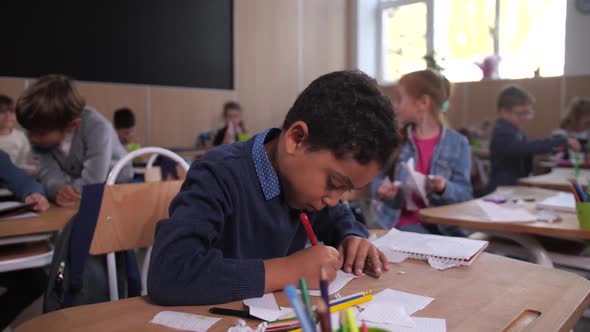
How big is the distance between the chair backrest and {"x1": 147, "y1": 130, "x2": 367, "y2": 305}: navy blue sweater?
454 mm

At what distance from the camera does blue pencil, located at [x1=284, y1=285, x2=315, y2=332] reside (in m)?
0.41

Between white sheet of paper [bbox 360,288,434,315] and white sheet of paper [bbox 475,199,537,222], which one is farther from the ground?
white sheet of paper [bbox 360,288,434,315]

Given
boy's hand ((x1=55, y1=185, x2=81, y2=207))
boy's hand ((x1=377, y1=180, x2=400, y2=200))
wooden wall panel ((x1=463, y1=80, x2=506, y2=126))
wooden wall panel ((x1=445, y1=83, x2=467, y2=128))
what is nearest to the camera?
boy's hand ((x1=55, y1=185, x2=81, y2=207))

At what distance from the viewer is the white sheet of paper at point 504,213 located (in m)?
1.58

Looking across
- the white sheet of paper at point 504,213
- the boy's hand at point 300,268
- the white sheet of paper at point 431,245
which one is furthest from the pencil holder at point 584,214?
the boy's hand at point 300,268

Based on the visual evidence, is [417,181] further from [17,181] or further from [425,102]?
[17,181]

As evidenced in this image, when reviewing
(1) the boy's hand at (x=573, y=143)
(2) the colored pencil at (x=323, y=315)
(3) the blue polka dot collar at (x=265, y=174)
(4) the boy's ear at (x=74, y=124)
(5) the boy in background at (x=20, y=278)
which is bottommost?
(5) the boy in background at (x=20, y=278)

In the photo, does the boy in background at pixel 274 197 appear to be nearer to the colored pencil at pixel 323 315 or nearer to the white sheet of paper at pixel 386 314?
the white sheet of paper at pixel 386 314

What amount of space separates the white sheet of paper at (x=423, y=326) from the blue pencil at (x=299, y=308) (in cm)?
28

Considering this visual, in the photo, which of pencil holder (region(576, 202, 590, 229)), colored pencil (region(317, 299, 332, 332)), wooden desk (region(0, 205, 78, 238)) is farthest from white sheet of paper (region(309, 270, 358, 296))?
wooden desk (region(0, 205, 78, 238))

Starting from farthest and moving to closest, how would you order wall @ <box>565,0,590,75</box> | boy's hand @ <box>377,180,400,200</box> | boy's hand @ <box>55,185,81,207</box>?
wall @ <box>565,0,590,75</box> < boy's hand @ <box>377,180,400,200</box> < boy's hand @ <box>55,185,81,207</box>

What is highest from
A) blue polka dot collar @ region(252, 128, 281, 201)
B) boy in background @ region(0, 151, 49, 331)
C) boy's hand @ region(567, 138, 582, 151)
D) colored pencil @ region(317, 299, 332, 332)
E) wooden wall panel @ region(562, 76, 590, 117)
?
wooden wall panel @ region(562, 76, 590, 117)

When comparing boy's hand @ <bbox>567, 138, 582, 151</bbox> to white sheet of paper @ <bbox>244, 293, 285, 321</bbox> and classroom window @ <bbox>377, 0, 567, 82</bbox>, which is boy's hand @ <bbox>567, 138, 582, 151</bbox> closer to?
classroom window @ <bbox>377, 0, 567, 82</bbox>

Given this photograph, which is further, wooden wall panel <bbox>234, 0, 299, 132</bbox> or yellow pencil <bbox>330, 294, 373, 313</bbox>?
wooden wall panel <bbox>234, 0, 299, 132</bbox>
